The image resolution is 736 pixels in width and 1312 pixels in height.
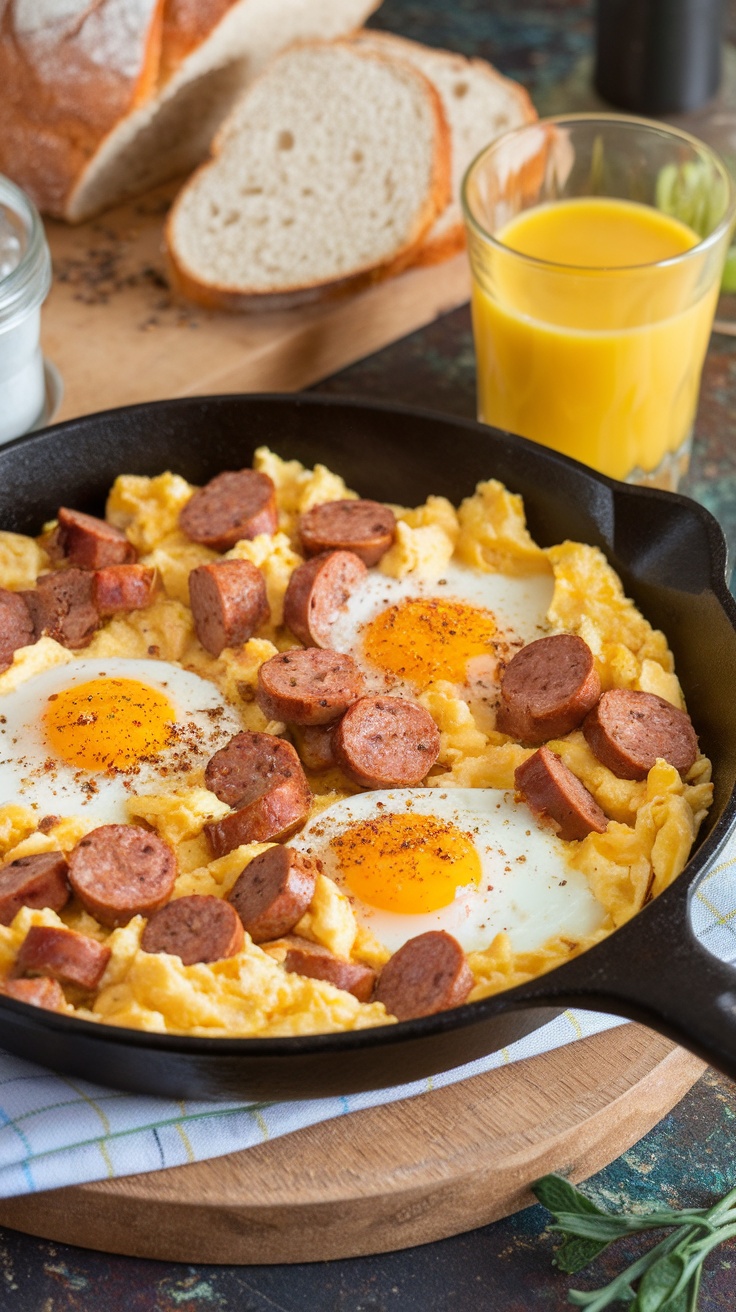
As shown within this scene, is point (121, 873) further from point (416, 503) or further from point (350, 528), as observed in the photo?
point (416, 503)

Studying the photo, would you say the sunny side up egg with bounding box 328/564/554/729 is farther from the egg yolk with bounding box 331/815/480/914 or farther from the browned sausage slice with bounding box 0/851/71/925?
the browned sausage slice with bounding box 0/851/71/925

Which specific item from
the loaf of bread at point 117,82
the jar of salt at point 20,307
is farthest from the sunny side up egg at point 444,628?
the loaf of bread at point 117,82

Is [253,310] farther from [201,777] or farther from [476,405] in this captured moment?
[201,777]

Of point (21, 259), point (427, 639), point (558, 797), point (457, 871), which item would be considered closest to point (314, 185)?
point (21, 259)

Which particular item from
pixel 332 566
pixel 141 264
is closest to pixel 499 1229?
pixel 332 566

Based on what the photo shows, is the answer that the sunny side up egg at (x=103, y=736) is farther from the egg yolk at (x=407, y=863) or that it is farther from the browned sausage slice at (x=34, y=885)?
the egg yolk at (x=407, y=863)

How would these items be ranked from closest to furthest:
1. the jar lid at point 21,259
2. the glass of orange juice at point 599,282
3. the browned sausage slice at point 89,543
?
the browned sausage slice at point 89,543 < the jar lid at point 21,259 < the glass of orange juice at point 599,282
